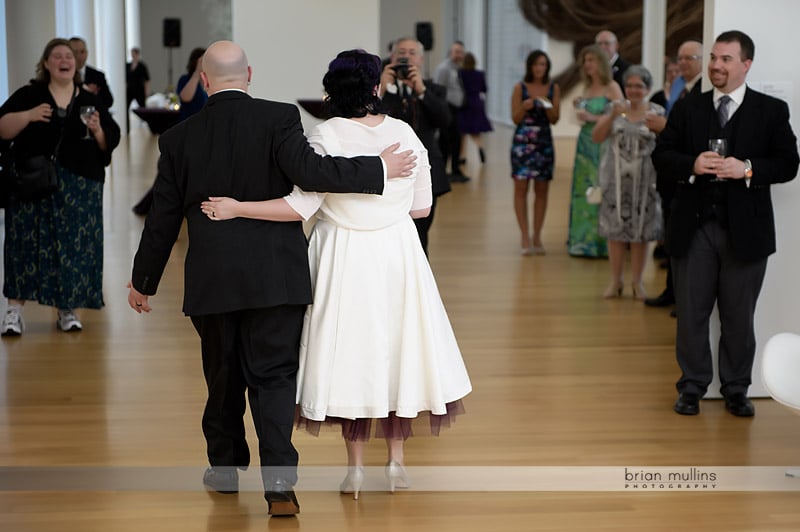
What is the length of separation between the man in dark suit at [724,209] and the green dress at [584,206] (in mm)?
3880

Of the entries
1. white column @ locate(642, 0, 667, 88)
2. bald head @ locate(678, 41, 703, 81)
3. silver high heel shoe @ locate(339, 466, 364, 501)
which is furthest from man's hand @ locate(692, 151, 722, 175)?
white column @ locate(642, 0, 667, 88)

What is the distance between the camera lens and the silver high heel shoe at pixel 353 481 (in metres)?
4.19

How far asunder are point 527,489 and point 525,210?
5.61 meters

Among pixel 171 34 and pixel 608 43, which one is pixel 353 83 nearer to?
pixel 608 43

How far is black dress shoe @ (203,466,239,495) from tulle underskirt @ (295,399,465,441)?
30 cm

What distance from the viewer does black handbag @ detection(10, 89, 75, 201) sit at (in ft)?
21.2

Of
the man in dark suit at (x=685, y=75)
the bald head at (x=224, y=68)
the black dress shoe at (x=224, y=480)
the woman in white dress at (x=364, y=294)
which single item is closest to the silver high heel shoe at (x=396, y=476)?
the woman in white dress at (x=364, y=294)

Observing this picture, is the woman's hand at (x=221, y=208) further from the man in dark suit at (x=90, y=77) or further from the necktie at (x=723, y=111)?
the man in dark suit at (x=90, y=77)

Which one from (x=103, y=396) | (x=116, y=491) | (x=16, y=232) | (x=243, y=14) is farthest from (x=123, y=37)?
(x=116, y=491)

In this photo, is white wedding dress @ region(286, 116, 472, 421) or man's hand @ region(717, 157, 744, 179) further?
man's hand @ region(717, 157, 744, 179)

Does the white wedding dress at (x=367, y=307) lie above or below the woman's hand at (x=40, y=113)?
below

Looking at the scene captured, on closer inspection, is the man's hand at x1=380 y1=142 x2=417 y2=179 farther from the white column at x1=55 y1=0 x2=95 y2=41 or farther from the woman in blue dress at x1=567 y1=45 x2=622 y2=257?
the white column at x1=55 y1=0 x2=95 y2=41

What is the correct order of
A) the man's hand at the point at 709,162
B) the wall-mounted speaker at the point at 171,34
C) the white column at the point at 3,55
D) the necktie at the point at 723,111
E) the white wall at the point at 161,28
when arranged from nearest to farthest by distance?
the man's hand at the point at 709,162 < the necktie at the point at 723,111 < the white column at the point at 3,55 < the wall-mounted speaker at the point at 171,34 < the white wall at the point at 161,28

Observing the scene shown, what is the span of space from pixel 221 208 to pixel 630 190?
15.9ft
